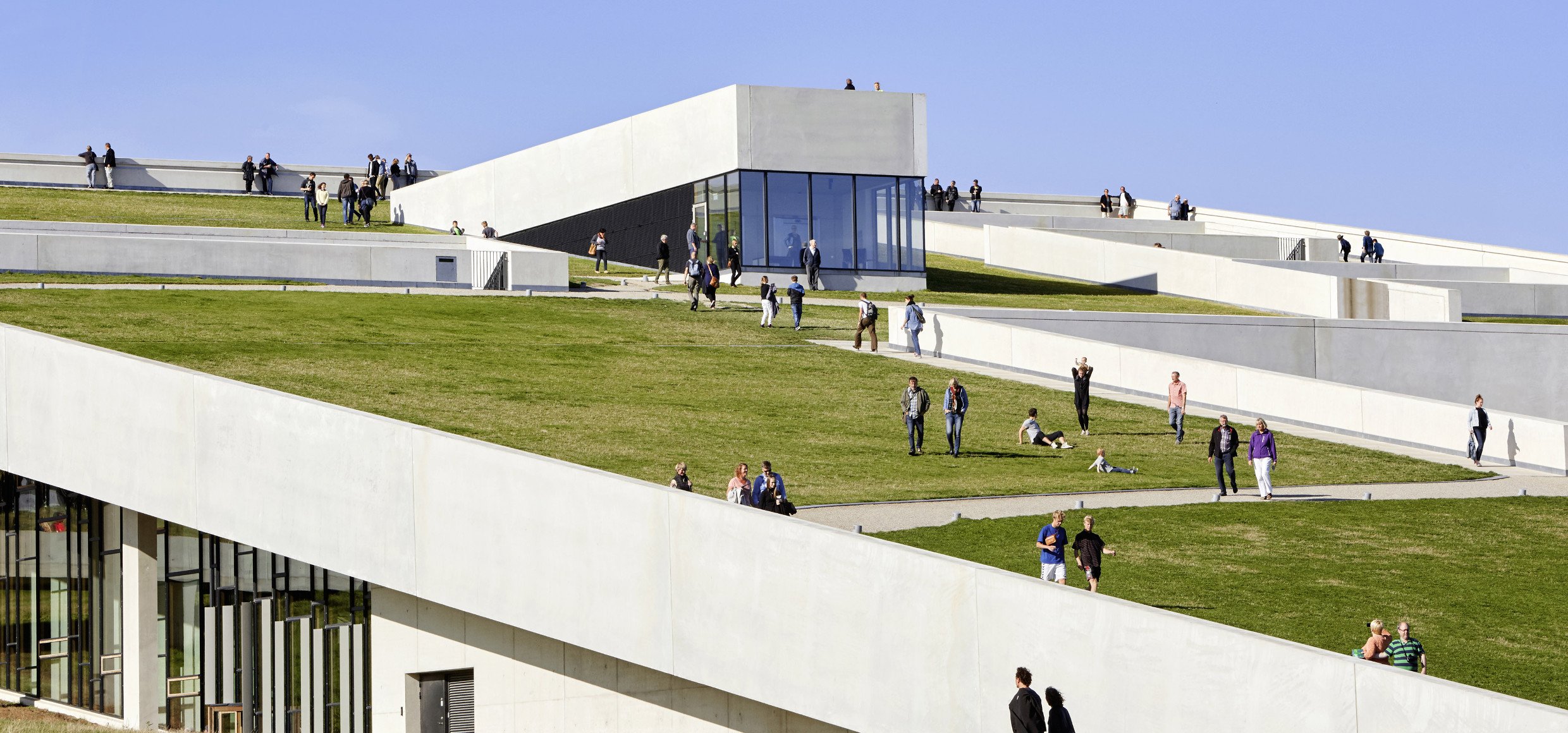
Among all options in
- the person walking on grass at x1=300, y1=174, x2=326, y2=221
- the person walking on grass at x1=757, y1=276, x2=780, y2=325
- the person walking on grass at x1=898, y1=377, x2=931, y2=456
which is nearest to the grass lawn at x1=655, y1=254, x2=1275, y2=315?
the person walking on grass at x1=757, y1=276, x2=780, y2=325

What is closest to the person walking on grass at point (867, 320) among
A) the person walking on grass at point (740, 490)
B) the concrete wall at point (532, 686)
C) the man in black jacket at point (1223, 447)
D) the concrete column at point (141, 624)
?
the man in black jacket at point (1223, 447)

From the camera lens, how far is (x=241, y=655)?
19.7 meters

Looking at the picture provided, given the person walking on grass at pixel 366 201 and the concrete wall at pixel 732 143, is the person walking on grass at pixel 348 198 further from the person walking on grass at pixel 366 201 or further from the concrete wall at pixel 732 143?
the concrete wall at pixel 732 143

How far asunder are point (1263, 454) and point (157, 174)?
42616 mm

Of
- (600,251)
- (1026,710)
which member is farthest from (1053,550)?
(600,251)

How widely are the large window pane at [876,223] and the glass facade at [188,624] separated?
2485 cm

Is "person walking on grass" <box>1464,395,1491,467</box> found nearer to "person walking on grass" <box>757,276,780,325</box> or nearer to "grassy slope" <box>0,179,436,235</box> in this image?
"person walking on grass" <box>757,276,780,325</box>

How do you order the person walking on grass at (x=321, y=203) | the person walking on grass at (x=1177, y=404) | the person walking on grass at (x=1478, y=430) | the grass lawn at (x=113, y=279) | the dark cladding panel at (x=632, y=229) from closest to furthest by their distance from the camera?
the person walking on grass at (x=1177, y=404), the person walking on grass at (x=1478, y=430), the grass lawn at (x=113, y=279), the dark cladding panel at (x=632, y=229), the person walking on grass at (x=321, y=203)

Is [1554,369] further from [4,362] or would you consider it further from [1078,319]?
[4,362]

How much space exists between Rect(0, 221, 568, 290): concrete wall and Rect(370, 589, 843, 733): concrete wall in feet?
67.2

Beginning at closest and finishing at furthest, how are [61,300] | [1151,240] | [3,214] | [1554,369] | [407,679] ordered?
[407,679], [61,300], [1554,369], [3,214], [1151,240]

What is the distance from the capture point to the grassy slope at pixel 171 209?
43.4 m

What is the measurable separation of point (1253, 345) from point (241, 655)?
868 inches

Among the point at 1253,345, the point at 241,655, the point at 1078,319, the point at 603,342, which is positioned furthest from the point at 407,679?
the point at 1253,345
